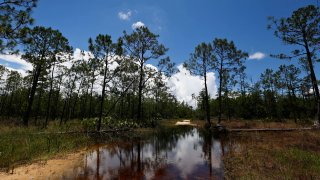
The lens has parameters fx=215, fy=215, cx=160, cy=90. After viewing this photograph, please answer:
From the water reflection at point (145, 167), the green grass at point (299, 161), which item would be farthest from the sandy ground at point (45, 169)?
the green grass at point (299, 161)

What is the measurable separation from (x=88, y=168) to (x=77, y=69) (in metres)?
32.2

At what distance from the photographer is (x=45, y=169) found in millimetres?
10680

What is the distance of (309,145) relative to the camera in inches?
534

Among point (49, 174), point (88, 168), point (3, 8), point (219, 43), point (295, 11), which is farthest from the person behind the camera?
point (219, 43)

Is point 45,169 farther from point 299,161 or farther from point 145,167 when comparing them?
point 299,161

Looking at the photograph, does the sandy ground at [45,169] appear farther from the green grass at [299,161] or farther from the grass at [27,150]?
the green grass at [299,161]

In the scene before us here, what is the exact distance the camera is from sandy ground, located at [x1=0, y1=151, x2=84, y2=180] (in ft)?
31.0

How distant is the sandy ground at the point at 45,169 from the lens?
372 inches

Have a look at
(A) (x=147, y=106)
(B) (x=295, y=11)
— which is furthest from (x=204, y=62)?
(A) (x=147, y=106)

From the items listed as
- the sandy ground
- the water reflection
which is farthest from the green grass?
the sandy ground

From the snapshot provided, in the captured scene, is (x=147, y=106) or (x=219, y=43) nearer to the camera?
(x=219, y=43)

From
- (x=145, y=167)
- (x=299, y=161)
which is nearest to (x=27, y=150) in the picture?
(x=145, y=167)

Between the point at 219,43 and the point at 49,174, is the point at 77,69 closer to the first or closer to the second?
the point at 219,43

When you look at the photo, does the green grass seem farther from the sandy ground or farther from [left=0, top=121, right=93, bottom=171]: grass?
[left=0, top=121, right=93, bottom=171]: grass
